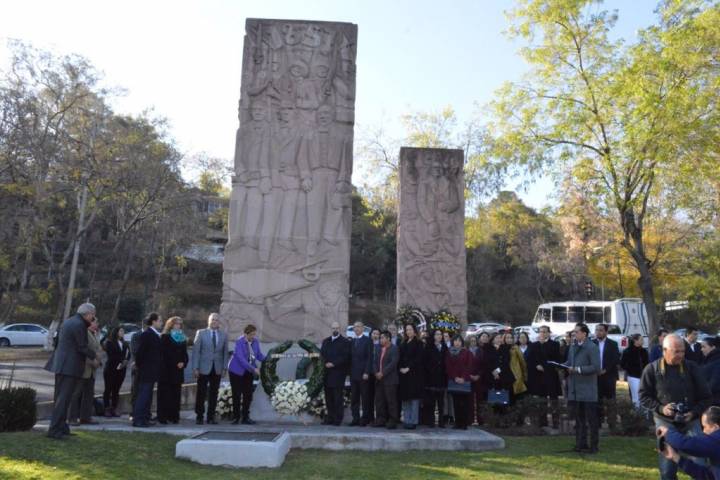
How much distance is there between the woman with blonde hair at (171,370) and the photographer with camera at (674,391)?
7282mm

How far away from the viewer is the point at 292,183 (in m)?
13.2

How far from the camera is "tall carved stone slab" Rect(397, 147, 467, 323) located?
20.9 m

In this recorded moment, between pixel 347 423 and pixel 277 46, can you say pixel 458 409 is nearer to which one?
pixel 347 423

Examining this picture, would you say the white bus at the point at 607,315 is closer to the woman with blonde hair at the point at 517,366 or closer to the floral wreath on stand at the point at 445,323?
the floral wreath on stand at the point at 445,323

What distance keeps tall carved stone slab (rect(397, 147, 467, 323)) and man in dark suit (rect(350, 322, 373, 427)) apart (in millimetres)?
9962

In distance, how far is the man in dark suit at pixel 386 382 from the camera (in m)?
10.6

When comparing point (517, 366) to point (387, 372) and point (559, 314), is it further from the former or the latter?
point (559, 314)

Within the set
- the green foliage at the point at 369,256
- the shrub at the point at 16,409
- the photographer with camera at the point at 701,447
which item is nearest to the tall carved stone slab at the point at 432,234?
the shrub at the point at 16,409

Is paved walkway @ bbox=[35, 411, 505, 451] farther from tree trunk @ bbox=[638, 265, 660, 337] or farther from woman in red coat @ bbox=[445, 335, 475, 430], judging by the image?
tree trunk @ bbox=[638, 265, 660, 337]

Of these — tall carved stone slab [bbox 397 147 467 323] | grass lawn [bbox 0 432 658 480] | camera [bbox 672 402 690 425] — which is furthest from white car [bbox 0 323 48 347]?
camera [bbox 672 402 690 425]

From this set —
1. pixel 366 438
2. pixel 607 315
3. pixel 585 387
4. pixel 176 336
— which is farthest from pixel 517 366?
pixel 607 315

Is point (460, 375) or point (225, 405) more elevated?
point (460, 375)

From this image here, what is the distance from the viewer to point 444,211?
69.7 ft

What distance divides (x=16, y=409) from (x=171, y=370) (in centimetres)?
238
